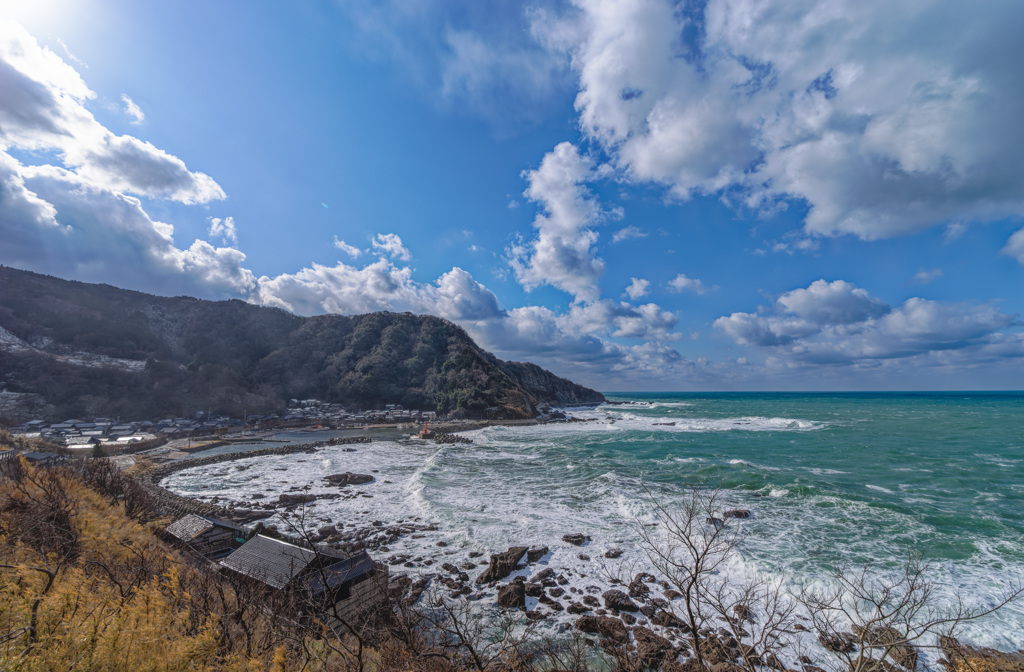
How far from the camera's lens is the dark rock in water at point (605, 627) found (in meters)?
8.35

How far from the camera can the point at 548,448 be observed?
112 ft

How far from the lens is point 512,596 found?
9.66 meters

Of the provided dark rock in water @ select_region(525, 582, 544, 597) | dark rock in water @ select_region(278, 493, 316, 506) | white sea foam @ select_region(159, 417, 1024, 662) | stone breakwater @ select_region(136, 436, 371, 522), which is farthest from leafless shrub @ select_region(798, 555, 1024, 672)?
stone breakwater @ select_region(136, 436, 371, 522)

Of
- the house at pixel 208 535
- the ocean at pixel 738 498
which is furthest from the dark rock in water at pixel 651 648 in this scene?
the house at pixel 208 535

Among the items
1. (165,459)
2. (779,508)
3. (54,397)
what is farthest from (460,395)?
(779,508)

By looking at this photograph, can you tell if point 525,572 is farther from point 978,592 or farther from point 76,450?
point 76,450

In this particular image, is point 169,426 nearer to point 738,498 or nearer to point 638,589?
point 638,589

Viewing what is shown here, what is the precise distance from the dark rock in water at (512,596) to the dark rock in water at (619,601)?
85.5 inches

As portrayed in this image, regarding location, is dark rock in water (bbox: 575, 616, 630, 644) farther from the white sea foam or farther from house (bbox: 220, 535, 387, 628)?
house (bbox: 220, 535, 387, 628)

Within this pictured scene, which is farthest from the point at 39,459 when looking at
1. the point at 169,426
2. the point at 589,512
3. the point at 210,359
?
the point at 210,359

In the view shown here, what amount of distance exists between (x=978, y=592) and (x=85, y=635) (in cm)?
1786

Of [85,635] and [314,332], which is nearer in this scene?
[85,635]

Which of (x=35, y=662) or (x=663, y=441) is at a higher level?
(x=35, y=662)

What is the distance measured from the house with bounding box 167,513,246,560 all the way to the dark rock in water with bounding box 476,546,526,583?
781 cm
